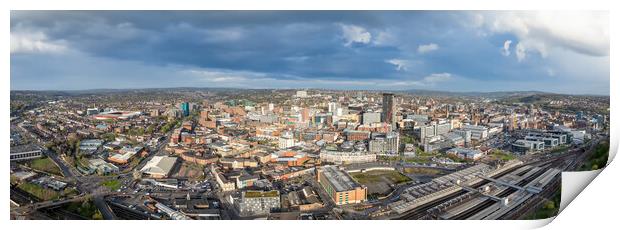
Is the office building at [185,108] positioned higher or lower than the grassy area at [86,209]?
higher

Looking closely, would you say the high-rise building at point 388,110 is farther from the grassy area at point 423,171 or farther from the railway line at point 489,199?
the railway line at point 489,199

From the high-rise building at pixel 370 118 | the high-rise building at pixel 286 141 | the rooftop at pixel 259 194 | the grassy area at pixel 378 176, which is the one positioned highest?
the high-rise building at pixel 370 118

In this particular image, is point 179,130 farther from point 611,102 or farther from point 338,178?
Answer: point 611,102

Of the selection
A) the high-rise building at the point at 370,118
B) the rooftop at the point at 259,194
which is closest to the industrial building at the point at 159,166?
the rooftop at the point at 259,194

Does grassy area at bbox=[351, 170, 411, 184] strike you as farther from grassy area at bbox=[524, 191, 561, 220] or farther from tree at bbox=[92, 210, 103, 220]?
tree at bbox=[92, 210, 103, 220]

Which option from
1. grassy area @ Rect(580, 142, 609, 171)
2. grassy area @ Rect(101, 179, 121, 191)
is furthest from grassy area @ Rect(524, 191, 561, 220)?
grassy area @ Rect(101, 179, 121, 191)
